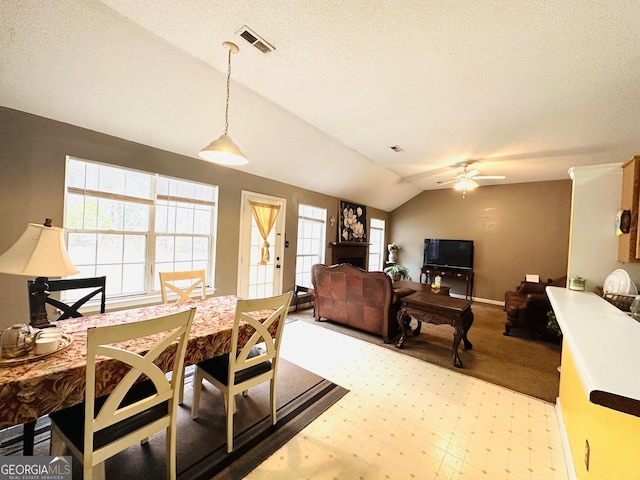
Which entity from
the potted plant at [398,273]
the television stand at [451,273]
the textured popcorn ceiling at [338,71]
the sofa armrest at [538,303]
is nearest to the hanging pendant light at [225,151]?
the textured popcorn ceiling at [338,71]

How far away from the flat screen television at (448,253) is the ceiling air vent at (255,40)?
19.9ft

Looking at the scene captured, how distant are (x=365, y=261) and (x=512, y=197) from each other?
3.73 metres

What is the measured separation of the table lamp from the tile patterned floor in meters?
1.58

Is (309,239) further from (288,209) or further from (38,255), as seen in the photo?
(38,255)

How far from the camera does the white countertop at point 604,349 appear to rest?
27.2 inches

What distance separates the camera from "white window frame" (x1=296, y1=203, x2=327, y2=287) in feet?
17.1

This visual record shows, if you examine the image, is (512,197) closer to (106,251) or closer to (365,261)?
(365,261)

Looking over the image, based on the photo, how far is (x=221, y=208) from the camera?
3.79 m

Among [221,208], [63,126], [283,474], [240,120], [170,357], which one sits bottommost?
[283,474]

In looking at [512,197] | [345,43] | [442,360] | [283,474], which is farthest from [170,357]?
[512,197]

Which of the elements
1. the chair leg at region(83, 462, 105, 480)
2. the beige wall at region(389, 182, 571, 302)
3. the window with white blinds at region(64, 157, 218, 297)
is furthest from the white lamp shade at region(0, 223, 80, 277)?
the beige wall at region(389, 182, 571, 302)

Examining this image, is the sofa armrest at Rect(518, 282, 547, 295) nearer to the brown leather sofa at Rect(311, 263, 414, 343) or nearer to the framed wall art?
the brown leather sofa at Rect(311, 263, 414, 343)

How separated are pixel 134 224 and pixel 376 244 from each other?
233 inches

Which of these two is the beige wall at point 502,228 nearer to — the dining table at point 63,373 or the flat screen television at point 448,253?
the flat screen television at point 448,253
